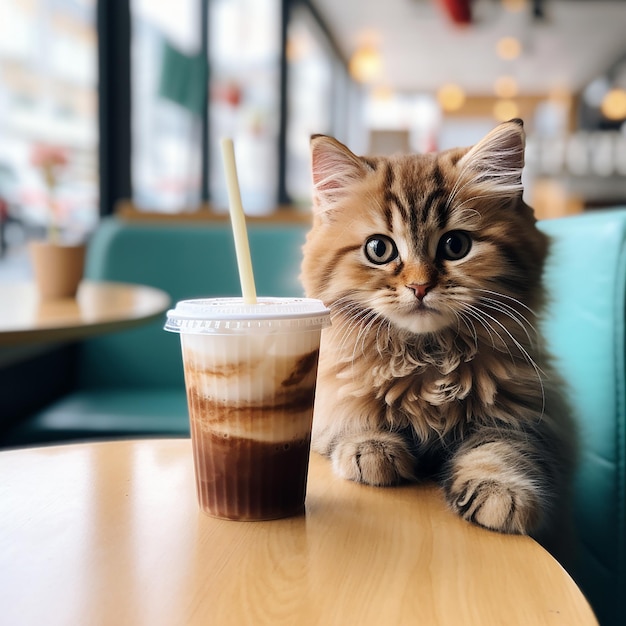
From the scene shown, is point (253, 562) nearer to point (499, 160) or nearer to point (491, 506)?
point (491, 506)

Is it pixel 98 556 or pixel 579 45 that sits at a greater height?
pixel 579 45

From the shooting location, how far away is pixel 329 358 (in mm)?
889

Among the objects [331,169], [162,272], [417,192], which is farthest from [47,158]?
[417,192]

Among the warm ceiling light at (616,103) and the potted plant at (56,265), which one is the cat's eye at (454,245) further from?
the warm ceiling light at (616,103)

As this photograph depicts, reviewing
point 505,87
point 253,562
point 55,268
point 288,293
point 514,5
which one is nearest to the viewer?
point 253,562

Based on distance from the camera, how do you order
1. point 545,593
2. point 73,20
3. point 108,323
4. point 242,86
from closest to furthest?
point 545,593, point 108,323, point 73,20, point 242,86

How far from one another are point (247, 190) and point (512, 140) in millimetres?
5410

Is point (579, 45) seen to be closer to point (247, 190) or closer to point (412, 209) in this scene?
point (247, 190)

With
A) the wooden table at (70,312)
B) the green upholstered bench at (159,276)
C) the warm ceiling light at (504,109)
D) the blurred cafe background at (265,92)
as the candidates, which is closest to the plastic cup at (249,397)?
the blurred cafe background at (265,92)

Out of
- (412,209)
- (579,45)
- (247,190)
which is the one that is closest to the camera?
(412,209)

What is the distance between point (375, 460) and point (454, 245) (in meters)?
0.28

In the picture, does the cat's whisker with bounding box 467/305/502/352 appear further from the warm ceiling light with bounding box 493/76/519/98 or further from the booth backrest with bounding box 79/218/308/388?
the warm ceiling light with bounding box 493/76/519/98

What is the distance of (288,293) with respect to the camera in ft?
9.74

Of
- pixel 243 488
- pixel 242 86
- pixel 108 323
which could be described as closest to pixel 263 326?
pixel 243 488
